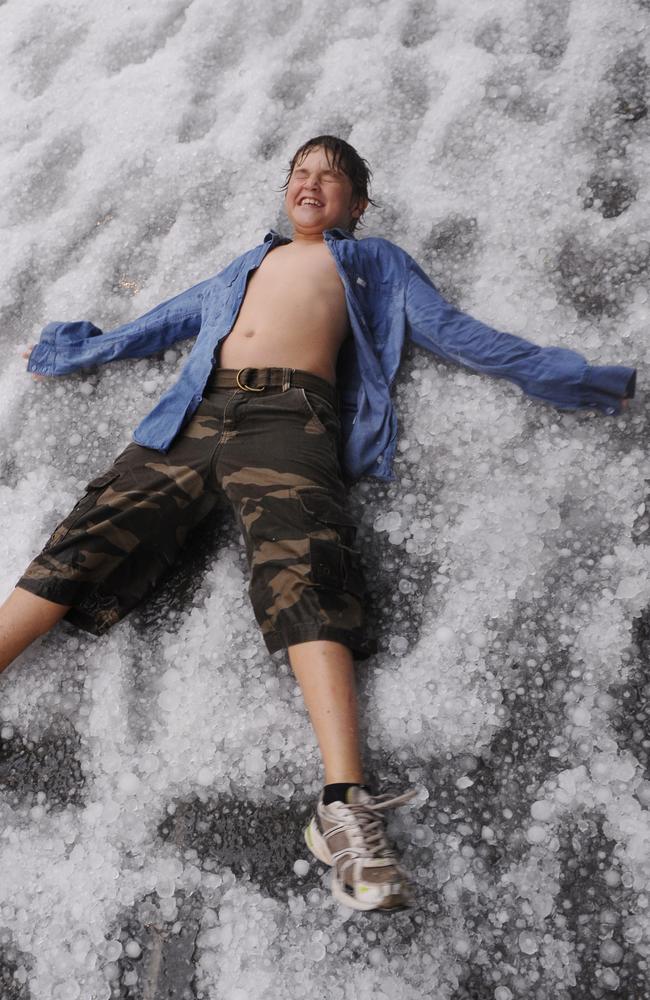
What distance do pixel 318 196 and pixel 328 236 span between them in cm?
11

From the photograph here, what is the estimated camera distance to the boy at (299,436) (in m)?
1.25

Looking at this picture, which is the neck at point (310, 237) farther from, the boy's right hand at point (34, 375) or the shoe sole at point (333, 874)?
the shoe sole at point (333, 874)

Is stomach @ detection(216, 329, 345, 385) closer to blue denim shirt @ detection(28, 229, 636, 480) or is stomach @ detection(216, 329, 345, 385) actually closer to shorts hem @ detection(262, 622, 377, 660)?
blue denim shirt @ detection(28, 229, 636, 480)

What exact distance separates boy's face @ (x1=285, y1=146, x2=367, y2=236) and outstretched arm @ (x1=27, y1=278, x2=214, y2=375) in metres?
0.27

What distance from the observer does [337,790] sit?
3.85 ft

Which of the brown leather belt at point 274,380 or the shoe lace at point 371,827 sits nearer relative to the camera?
the shoe lace at point 371,827

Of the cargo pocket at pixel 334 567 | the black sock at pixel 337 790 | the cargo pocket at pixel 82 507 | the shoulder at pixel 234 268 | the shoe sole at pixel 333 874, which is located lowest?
the shoe sole at pixel 333 874

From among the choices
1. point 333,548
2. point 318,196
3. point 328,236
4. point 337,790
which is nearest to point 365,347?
point 328,236

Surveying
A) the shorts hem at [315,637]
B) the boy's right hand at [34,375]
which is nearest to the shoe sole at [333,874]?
the shorts hem at [315,637]

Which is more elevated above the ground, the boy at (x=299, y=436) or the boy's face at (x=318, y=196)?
the boy's face at (x=318, y=196)

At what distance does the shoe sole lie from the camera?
3.52 feet

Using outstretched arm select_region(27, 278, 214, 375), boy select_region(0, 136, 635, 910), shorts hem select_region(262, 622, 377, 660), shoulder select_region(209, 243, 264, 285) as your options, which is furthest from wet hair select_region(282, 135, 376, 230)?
shorts hem select_region(262, 622, 377, 660)

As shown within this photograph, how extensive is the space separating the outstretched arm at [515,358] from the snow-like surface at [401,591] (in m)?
0.07

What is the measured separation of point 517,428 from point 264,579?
624 mm
